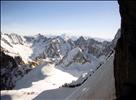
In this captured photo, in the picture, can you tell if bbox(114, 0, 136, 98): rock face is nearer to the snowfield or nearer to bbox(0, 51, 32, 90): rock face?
the snowfield

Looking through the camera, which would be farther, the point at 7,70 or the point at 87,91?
the point at 7,70

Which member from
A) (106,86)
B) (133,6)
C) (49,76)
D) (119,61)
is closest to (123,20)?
(133,6)

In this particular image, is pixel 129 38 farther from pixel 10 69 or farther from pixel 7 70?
pixel 10 69

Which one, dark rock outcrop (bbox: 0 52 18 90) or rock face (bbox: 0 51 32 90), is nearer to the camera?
dark rock outcrop (bbox: 0 52 18 90)

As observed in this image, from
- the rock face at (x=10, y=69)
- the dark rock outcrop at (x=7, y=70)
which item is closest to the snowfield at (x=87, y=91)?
the dark rock outcrop at (x=7, y=70)

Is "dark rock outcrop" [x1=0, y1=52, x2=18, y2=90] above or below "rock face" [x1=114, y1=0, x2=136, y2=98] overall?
below

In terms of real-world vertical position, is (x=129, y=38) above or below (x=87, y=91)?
above

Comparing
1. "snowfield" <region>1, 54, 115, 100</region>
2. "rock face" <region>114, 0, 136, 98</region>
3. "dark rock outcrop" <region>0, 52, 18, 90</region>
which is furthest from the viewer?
"dark rock outcrop" <region>0, 52, 18, 90</region>

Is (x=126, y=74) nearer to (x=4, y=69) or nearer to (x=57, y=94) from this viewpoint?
(x=57, y=94)

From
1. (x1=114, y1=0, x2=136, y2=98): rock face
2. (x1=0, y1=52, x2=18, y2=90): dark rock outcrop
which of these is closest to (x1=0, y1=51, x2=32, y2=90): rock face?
(x1=0, y1=52, x2=18, y2=90): dark rock outcrop

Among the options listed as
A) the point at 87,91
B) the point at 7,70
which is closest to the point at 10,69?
the point at 7,70

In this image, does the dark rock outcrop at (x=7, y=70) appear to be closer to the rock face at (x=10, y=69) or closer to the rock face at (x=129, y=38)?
the rock face at (x=10, y=69)

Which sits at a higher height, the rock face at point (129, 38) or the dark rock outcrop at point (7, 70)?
the rock face at point (129, 38)

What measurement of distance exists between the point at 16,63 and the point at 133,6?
445ft
